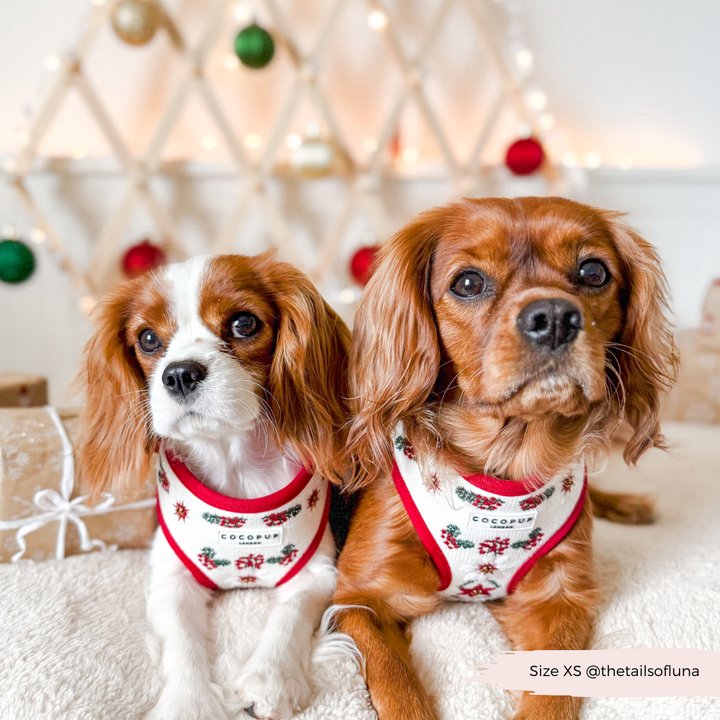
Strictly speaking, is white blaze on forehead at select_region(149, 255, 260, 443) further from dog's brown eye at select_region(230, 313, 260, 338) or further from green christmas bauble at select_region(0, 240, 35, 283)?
green christmas bauble at select_region(0, 240, 35, 283)

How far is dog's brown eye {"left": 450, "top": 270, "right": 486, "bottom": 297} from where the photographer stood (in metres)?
0.92

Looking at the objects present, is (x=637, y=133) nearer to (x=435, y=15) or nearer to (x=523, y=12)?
(x=523, y=12)

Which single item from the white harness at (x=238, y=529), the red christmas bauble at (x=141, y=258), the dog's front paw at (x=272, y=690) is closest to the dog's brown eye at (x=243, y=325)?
the white harness at (x=238, y=529)

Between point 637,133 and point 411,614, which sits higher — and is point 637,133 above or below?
above

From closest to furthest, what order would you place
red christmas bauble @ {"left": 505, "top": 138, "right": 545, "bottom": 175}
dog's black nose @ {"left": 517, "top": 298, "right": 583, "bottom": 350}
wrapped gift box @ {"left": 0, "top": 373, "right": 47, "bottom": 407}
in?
dog's black nose @ {"left": 517, "top": 298, "right": 583, "bottom": 350} → wrapped gift box @ {"left": 0, "top": 373, "right": 47, "bottom": 407} → red christmas bauble @ {"left": 505, "top": 138, "right": 545, "bottom": 175}

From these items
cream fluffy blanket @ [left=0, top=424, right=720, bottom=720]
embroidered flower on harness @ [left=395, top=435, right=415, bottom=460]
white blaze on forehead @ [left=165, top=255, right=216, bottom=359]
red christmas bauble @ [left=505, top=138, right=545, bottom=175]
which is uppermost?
red christmas bauble @ [left=505, top=138, right=545, bottom=175]

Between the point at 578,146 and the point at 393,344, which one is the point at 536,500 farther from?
the point at 578,146

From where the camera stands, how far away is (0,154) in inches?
95.1

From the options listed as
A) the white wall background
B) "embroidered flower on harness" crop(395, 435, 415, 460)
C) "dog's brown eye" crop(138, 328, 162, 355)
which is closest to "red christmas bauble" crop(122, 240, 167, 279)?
the white wall background

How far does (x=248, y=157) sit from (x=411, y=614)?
1.94m

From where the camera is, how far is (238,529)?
1029mm

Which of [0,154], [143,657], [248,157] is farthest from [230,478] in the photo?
[0,154]

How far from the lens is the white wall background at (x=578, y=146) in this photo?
2484 millimetres

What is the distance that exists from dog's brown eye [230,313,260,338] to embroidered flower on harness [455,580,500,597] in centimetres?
52
